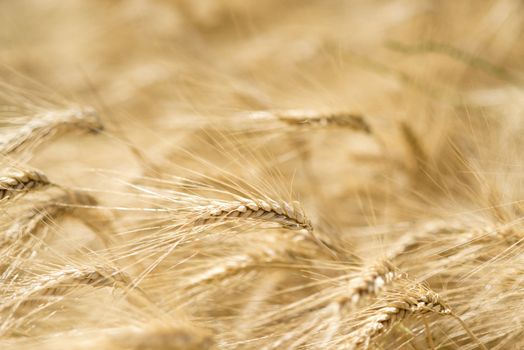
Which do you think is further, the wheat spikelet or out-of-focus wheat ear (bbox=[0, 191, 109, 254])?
out-of-focus wheat ear (bbox=[0, 191, 109, 254])

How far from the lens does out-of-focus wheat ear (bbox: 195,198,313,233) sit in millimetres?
720

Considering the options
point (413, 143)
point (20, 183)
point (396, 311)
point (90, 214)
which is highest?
point (20, 183)

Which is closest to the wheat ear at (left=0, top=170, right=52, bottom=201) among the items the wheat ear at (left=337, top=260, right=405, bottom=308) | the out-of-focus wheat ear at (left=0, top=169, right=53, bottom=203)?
the out-of-focus wheat ear at (left=0, top=169, right=53, bottom=203)

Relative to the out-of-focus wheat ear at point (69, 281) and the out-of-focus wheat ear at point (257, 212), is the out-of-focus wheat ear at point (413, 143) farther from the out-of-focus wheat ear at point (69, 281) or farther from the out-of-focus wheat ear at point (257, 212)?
the out-of-focus wheat ear at point (69, 281)

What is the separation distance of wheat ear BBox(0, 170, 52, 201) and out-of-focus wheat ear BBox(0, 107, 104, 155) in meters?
0.08

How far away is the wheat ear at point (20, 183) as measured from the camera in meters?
0.75

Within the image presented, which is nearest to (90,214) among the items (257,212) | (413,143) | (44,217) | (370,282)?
(44,217)

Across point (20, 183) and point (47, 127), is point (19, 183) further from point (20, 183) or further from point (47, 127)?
point (47, 127)

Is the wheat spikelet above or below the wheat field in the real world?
below

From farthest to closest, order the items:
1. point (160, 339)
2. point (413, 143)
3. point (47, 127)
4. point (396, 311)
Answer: point (413, 143) < point (47, 127) < point (396, 311) < point (160, 339)

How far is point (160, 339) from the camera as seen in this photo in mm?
558

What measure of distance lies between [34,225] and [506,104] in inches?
39.6

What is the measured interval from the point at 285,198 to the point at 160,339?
0.34m

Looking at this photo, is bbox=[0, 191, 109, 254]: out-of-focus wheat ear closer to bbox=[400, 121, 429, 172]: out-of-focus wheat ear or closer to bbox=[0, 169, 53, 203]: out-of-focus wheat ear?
bbox=[0, 169, 53, 203]: out-of-focus wheat ear
